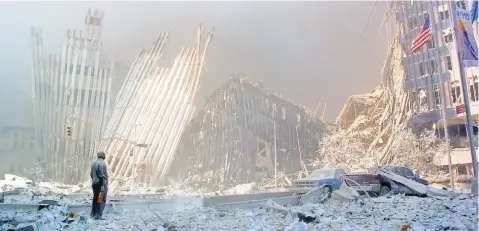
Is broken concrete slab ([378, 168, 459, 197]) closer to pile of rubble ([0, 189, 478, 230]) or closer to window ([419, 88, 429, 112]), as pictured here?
pile of rubble ([0, 189, 478, 230])

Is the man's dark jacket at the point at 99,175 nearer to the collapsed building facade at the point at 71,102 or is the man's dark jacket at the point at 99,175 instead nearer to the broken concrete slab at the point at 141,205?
the broken concrete slab at the point at 141,205

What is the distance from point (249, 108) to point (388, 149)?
13.1 m

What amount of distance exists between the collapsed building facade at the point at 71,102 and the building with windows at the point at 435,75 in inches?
1105

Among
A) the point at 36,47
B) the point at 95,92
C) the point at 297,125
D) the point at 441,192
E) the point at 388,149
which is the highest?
the point at 36,47

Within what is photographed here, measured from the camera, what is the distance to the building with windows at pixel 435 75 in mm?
30172

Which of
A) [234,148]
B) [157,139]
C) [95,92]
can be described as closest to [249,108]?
[234,148]

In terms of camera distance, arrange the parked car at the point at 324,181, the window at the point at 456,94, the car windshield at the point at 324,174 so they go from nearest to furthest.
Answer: the parked car at the point at 324,181
the car windshield at the point at 324,174
the window at the point at 456,94

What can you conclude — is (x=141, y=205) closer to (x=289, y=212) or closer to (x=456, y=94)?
(x=289, y=212)

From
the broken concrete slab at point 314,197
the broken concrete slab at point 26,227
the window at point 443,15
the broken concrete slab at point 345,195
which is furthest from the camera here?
the window at point 443,15

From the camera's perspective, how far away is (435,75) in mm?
32031

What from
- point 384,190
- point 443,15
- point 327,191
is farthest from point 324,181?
point 443,15

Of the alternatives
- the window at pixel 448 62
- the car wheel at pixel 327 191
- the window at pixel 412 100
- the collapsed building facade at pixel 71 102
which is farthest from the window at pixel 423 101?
the collapsed building facade at pixel 71 102

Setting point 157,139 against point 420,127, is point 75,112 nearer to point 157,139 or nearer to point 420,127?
point 157,139

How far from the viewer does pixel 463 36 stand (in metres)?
15.2
